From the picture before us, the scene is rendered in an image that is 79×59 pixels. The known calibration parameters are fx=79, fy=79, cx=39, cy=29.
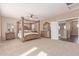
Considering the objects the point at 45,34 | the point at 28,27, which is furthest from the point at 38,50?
the point at 45,34

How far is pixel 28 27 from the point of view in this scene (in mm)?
5539

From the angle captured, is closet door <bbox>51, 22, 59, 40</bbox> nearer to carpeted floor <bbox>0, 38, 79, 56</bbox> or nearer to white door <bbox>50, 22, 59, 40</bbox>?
white door <bbox>50, 22, 59, 40</bbox>

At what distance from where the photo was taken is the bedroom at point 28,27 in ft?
11.9

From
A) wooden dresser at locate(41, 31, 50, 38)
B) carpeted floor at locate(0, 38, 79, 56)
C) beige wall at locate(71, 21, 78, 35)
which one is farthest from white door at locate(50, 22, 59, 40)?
beige wall at locate(71, 21, 78, 35)

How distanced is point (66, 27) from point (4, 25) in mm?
6366

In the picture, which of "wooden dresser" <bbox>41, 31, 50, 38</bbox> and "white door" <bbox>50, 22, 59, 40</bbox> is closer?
"white door" <bbox>50, 22, 59, 40</bbox>

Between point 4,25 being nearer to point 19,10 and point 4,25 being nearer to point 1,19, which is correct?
point 1,19

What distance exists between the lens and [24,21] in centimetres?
565

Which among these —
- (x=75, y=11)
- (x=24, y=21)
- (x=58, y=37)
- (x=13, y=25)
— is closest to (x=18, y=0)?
(x=13, y=25)

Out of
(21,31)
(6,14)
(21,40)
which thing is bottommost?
(21,40)

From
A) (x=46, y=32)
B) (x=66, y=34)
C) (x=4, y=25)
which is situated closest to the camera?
(x=4, y=25)

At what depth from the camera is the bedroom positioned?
3621 mm

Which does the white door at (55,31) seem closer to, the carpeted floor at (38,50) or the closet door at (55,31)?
the closet door at (55,31)

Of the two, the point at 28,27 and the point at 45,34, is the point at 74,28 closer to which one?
the point at 45,34
